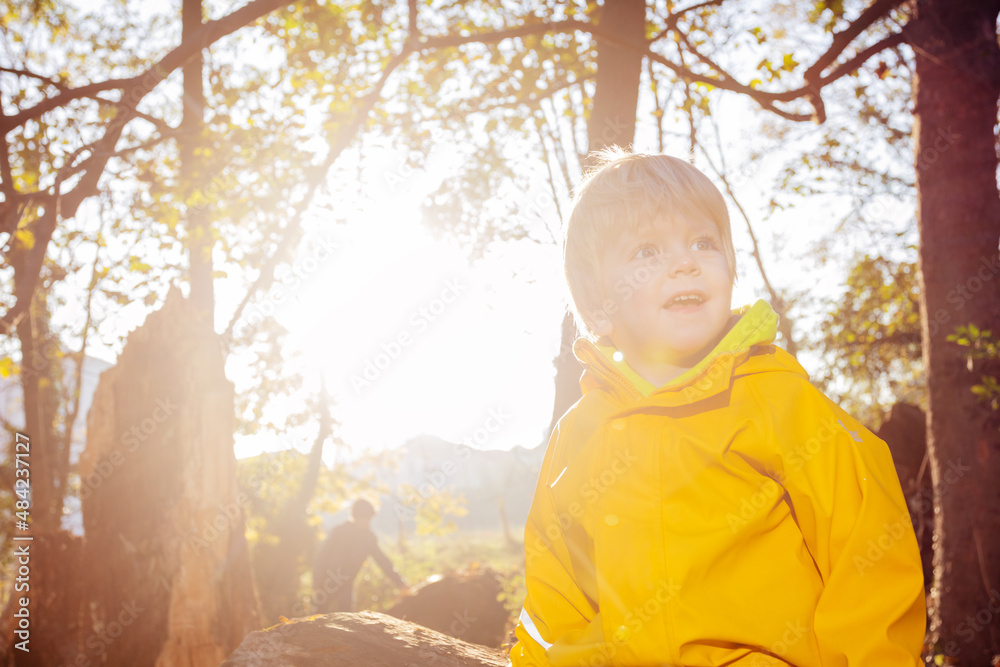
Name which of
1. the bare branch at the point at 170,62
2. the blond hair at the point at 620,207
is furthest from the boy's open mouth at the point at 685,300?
the bare branch at the point at 170,62

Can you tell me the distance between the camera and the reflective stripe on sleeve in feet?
6.33

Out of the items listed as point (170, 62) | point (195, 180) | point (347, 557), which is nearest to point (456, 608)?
point (347, 557)

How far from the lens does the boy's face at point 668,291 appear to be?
193 centimetres

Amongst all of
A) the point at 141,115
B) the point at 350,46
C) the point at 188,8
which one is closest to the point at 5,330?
the point at 141,115

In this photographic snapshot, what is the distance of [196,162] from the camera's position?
206 inches

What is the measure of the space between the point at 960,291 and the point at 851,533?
4.45 m

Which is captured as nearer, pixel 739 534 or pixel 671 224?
pixel 739 534

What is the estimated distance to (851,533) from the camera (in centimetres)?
151

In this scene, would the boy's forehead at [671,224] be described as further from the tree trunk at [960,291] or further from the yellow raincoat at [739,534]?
the tree trunk at [960,291]

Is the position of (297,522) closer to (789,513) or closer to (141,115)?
(141,115)

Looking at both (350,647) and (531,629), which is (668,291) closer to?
(531,629)

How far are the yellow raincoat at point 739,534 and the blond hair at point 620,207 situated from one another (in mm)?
371

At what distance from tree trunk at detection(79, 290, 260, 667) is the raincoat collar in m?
4.06

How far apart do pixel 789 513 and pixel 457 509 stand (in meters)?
13.5
